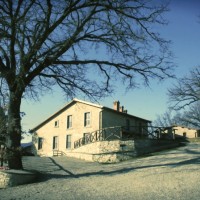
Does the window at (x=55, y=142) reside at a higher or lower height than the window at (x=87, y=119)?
lower

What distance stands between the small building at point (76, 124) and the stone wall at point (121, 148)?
7.49m

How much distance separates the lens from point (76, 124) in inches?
1623

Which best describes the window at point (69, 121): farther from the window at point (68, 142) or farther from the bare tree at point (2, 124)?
the bare tree at point (2, 124)

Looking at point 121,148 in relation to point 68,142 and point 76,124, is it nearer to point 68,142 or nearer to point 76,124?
point 76,124

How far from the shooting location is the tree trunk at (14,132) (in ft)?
56.0

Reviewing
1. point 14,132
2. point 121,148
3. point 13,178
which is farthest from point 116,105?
point 13,178

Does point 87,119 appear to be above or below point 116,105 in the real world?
below

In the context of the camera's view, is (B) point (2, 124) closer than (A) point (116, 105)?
Yes

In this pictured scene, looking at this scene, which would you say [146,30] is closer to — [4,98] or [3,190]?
[4,98]

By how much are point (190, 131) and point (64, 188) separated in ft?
140

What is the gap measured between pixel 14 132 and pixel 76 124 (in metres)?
24.1

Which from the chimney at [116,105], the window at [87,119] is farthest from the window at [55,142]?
the chimney at [116,105]

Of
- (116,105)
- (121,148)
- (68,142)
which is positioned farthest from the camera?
(116,105)

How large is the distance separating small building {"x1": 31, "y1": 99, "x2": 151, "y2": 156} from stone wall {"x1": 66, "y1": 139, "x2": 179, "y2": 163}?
7.49 m
